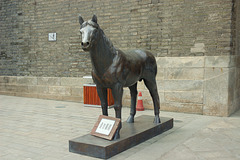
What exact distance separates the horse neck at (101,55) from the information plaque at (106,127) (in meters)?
0.73

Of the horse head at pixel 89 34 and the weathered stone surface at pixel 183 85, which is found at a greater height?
the horse head at pixel 89 34

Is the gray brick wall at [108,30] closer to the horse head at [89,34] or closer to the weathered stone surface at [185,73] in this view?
the weathered stone surface at [185,73]

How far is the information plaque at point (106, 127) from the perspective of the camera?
3.71 metres

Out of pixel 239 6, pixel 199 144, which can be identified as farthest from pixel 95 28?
pixel 239 6

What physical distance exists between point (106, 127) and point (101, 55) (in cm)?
110

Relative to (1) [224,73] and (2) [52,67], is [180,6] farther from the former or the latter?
(2) [52,67]

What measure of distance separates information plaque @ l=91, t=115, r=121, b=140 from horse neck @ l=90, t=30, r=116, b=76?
28.6 inches

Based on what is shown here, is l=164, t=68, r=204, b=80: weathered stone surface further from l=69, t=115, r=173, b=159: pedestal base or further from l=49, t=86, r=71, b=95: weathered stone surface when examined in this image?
l=49, t=86, r=71, b=95: weathered stone surface

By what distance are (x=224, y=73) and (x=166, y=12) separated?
7.44 feet

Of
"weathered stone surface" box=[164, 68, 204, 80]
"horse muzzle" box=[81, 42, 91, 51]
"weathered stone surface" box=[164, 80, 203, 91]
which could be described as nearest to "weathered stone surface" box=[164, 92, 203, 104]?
"weathered stone surface" box=[164, 80, 203, 91]

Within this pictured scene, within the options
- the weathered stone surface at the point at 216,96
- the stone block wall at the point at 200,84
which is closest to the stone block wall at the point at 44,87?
the stone block wall at the point at 200,84

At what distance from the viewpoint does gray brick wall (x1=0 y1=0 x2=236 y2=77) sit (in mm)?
6422

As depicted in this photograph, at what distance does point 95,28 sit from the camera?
138 inches

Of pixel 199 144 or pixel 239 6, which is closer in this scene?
pixel 199 144
